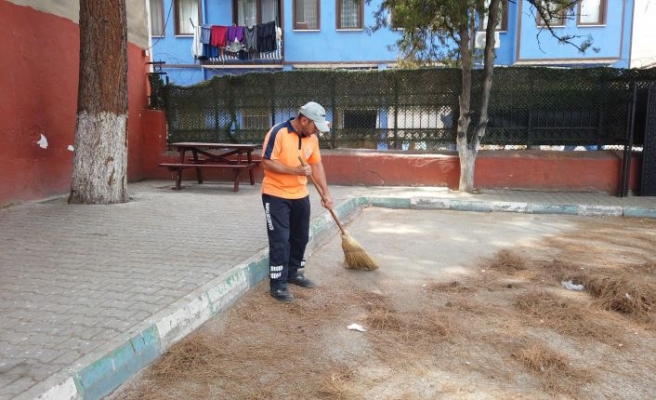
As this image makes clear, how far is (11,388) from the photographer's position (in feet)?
8.15

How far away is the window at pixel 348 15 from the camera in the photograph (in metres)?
17.3

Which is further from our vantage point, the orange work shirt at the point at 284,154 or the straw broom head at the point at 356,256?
the straw broom head at the point at 356,256

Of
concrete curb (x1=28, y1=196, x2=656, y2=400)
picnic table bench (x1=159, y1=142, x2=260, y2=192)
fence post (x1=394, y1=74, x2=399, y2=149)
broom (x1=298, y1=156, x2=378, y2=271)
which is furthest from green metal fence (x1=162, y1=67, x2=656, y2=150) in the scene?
broom (x1=298, y1=156, x2=378, y2=271)

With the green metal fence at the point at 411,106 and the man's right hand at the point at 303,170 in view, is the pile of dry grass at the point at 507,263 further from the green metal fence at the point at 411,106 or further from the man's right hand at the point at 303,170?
the green metal fence at the point at 411,106

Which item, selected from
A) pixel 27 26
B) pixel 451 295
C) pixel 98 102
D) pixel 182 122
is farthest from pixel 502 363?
pixel 182 122

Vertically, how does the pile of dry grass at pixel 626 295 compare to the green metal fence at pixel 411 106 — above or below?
below

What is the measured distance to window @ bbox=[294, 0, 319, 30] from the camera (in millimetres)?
17484

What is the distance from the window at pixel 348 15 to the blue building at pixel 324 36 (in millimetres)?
32

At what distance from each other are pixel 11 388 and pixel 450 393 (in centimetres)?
223

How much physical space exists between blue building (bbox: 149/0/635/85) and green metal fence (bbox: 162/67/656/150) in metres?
6.17

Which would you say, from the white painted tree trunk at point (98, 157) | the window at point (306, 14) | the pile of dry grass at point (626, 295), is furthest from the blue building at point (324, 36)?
the pile of dry grass at point (626, 295)

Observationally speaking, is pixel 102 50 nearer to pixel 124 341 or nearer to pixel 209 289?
pixel 209 289

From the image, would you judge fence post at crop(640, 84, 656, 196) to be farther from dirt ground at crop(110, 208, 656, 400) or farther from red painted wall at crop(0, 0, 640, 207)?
dirt ground at crop(110, 208, 656, 400)

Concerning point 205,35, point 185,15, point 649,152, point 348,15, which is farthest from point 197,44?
point 649,152
